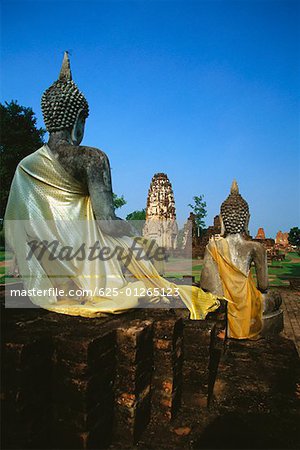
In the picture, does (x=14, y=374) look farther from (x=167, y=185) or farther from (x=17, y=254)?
(x=167, y=185)

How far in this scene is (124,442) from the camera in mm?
1858

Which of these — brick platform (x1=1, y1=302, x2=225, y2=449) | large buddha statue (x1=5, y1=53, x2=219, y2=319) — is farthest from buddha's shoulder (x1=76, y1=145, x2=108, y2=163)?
brick platform (x1=1, y1=302, x2=225, y2=449)

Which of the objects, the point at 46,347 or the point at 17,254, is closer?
the point at 46,347

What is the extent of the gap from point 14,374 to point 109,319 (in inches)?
26.2

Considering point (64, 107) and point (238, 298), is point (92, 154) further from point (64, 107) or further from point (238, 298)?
point (238, 298)

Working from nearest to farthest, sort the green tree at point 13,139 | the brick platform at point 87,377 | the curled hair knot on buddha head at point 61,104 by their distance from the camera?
1. the brick platform at point 87,377
2. the curled hair knot on buddha head at point 61,104
3. the green tree at point 13,139

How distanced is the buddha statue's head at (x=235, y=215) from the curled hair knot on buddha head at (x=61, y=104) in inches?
89.9

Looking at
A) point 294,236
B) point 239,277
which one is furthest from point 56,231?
point 294,236

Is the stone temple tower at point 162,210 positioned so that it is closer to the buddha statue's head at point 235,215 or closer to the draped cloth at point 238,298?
the buddha statue's head at point 235,215

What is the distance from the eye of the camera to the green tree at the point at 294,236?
90.8 feet

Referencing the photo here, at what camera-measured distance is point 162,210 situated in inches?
1212

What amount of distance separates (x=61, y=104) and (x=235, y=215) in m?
2.50

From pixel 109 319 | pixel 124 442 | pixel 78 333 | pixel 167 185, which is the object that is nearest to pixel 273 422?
pixel 124 442

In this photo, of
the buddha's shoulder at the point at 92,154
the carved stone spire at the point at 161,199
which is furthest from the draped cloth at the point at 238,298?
the carved stone spire at the point at 161,199
